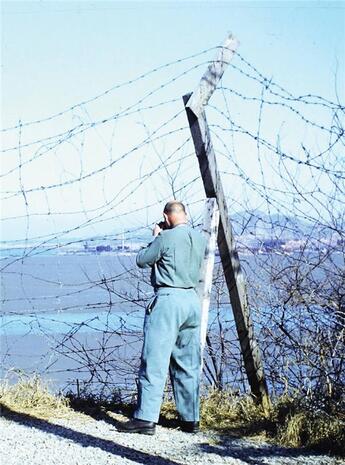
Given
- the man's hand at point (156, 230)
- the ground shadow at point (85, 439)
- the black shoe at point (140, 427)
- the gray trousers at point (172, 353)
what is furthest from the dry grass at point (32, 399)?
the man's hand at point (156, 230)

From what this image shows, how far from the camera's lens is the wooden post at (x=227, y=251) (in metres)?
7.79

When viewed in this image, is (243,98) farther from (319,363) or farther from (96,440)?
(96,440)

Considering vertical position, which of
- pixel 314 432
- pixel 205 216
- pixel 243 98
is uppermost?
pixel 243 98

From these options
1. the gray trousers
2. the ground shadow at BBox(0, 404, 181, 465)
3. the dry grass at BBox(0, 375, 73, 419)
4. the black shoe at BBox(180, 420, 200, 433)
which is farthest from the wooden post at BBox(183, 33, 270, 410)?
the dry grass at BBox(0, 375, 73, 419)

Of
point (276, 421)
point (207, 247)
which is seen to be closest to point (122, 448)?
point (276, 421)

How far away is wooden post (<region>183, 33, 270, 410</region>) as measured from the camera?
7793 millimetres

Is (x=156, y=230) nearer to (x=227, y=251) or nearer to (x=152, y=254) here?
(x=152, y=254)

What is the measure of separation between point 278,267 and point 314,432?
1639mm

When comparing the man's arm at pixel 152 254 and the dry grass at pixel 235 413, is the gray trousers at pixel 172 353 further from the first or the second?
Answer: the dry grass at pixel 235 413

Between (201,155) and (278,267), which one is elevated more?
(201,155)

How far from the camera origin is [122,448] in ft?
A: 23.2

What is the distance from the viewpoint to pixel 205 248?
7875 mm

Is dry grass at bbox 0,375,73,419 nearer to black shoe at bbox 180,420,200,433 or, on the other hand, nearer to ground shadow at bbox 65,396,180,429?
ground shadow at bbox 65,396,180,429

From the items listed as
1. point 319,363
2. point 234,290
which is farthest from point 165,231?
point 319,363
